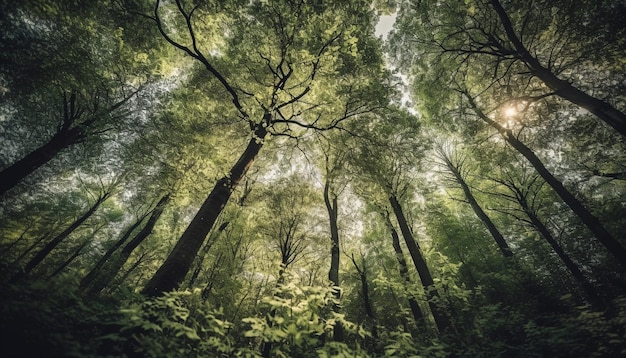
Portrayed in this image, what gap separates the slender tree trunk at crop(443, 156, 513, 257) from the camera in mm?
12945

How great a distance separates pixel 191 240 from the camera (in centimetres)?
500

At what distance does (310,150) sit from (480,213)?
9945mm

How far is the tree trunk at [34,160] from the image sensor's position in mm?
8461

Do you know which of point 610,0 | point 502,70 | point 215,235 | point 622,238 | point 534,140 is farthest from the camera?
point 622,238

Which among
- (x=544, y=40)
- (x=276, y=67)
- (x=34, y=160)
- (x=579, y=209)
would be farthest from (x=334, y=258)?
(x=34, y=160)

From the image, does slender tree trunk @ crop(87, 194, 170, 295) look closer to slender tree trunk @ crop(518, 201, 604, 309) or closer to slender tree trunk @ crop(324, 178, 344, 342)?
slender tree trunk @ crop(324, 178, 344, 342)

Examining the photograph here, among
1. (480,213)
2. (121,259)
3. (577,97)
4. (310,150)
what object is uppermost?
(480,213)

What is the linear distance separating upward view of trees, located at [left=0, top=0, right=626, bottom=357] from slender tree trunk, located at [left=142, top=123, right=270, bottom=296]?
4cm

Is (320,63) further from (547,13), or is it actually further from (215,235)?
(215,235)

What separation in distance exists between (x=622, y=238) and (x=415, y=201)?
10.0 metres

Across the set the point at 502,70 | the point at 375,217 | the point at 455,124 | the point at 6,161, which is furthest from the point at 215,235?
the point at 502,70

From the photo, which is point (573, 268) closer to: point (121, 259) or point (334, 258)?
point (334, 258)

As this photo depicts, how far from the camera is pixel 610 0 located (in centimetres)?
714

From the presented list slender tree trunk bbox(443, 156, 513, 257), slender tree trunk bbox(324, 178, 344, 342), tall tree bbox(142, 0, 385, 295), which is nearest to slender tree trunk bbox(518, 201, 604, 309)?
slender tree trunk bbox(443, 156, 513, 257)
